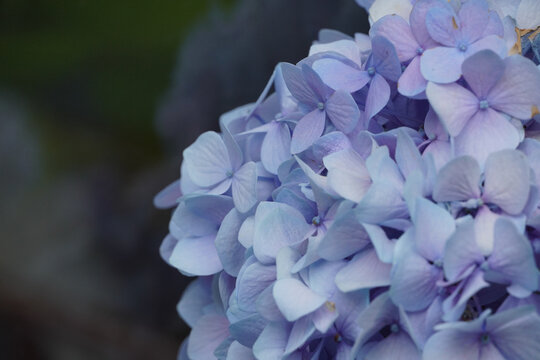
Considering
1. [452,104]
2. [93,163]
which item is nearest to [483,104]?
[452,104]

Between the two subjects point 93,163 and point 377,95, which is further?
point 93,163

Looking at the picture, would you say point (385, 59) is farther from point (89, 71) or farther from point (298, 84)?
point (89, 71)

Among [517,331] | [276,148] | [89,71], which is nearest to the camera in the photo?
[517,331]

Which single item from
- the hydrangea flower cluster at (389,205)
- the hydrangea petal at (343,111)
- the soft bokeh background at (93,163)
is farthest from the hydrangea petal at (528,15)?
the soft bokeh background at (93,163)

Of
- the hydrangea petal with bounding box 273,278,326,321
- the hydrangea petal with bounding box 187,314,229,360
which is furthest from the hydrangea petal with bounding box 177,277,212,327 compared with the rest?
the hydrangea petal with bounding box 273,278,326,321

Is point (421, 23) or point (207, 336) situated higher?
point (421, 23)

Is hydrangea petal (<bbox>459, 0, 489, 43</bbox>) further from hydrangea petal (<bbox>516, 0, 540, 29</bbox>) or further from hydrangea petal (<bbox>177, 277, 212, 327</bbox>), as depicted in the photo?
hydrangea petal (<bbox>177, 277, 212, 327</bbox>)

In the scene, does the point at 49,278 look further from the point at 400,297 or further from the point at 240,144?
the point at 400,297
